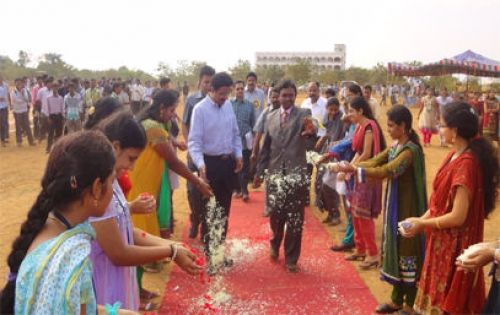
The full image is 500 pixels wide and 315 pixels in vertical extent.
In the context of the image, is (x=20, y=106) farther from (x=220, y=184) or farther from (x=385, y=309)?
(x=385, y=309)

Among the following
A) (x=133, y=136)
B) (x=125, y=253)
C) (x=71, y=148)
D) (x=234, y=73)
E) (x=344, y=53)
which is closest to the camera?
(x=71, y=148)

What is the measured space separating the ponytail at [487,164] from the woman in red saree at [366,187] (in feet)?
4.94

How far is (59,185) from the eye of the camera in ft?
5.10

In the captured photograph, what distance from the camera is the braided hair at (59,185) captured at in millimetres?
1548

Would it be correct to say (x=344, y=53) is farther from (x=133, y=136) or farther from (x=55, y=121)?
(x=133, y=136)

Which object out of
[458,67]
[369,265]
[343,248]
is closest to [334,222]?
[343,248]

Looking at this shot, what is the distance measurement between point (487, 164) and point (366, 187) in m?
1.82

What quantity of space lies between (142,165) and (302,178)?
5.24ft

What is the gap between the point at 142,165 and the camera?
4.11m

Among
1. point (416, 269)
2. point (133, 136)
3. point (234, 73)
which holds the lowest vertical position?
point (416, 269)

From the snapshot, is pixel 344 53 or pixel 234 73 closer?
pixel 234 73

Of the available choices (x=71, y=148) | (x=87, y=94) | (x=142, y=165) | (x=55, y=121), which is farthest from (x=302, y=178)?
(x=87, y=94)

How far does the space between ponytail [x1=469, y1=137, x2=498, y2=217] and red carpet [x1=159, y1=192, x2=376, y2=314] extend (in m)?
1.53

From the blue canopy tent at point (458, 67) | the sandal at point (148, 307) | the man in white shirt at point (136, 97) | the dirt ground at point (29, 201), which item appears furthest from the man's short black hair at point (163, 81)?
the blue canopy tent at point (458, 67)
